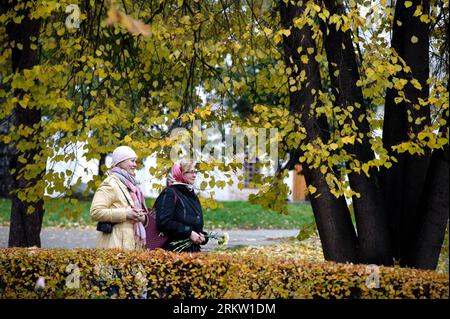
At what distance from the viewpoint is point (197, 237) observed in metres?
7.02

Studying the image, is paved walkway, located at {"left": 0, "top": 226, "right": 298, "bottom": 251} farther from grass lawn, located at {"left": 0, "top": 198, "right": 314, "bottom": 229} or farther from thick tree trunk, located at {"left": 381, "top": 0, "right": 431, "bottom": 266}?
thick tree trunk, located at {"left": 381, "top": 0, "right": 431, "bottom": 266}

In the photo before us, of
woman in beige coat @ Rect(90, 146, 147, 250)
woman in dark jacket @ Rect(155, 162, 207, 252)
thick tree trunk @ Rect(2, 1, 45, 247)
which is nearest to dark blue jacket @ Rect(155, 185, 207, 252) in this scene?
woman in dark jacket @ Rect(155, 162, 207, 252)

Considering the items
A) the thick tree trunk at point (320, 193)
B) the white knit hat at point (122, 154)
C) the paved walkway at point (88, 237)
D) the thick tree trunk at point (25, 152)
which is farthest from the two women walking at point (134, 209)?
the paved walkway at point (88, 237)

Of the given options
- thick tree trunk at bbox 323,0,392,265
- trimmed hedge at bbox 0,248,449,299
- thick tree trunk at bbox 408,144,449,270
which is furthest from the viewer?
thick tree trunk at bbox 323,0,392,265

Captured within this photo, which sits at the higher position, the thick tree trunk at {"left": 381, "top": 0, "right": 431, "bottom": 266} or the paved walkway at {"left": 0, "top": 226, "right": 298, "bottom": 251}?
the thick tree trunk at {"left": 381, "top": 0, "right": 431, "bottom": 266}

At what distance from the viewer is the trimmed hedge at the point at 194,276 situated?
616 centimetres

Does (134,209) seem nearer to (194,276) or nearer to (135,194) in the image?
(135,194)

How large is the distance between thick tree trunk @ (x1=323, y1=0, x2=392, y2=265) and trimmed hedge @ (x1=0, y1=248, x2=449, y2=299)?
1.49 m

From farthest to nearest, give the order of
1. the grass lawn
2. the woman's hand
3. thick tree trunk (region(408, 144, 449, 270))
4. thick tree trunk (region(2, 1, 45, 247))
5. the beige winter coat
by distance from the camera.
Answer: the grass lawn
thick tree trunk (region(2, 1, 45, 247))
thick tree trunk (region(408, 144, 449, 270))
the woman's hand
the beige winter coat

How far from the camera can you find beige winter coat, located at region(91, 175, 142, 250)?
6.85 m

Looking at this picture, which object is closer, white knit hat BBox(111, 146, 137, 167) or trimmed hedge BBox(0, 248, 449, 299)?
trimmed hedge BBox(0, 248, 449, 299)

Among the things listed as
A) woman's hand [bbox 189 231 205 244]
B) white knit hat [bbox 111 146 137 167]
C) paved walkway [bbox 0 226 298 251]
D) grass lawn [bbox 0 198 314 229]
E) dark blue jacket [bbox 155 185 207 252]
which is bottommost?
paved walkway [bbox 0 226 298 251]

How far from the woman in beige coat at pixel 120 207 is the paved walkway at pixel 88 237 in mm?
8394

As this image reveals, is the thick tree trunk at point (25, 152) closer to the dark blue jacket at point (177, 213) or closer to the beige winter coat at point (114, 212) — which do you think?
the beige winter coat at point (114, 212)
